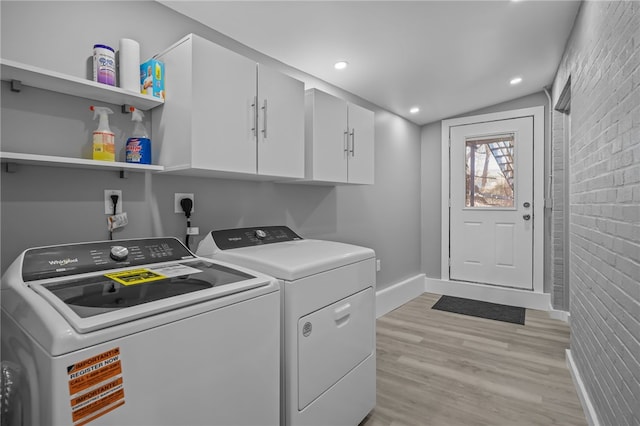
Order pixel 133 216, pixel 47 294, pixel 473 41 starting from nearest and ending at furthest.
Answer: pixel 47 294 < pixel 133 216 < pixel 473 41

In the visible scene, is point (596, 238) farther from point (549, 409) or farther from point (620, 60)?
point (549, 409)

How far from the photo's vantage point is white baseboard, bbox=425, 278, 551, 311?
12.1 ft

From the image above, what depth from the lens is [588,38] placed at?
1.89m

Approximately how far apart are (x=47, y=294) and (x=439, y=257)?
4.08 m

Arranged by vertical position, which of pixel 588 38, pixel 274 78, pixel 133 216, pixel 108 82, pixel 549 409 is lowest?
pixel 549 409

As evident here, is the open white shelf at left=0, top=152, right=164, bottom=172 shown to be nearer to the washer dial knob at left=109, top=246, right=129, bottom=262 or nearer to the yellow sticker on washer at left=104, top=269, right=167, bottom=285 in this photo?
the washer dial knob at left=109, top=246, right=129, bottom=262

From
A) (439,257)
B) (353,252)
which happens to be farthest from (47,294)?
(439,257)

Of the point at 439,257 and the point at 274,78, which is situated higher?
the point at 274,78

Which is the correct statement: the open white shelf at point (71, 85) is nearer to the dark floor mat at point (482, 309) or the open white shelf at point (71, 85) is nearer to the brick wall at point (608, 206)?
the brick wall at point (608, 206)

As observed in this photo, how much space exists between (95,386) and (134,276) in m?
0.47

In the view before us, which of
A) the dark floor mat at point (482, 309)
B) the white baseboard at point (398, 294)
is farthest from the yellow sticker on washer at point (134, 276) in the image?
the dark floor mat at point (482, 309)

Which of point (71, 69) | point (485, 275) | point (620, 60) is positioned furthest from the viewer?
point (485, 275)

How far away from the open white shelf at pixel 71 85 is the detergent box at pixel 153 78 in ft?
0.14

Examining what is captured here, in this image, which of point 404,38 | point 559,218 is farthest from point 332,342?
point 559,218
